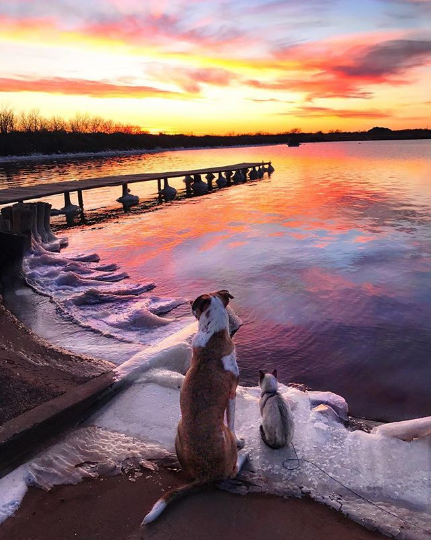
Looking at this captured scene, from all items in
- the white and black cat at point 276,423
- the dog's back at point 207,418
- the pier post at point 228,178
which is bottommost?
the white and black cat at point 276,423

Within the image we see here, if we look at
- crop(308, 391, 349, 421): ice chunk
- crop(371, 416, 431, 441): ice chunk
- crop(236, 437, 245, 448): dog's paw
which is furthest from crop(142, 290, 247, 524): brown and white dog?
crop(308, 391, 349, 421): ice chunk

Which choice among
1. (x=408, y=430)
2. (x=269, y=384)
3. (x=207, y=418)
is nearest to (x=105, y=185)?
(x=269, y=384)

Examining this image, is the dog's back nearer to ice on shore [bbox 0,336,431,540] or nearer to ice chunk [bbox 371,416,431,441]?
ice on shore [bbox 0,336,431,540]

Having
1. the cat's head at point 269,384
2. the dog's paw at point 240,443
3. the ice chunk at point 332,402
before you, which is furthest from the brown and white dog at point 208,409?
the ice chunk at point 332,402

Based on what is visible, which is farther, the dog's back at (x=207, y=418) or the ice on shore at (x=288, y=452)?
the ice on shore at (x=288, y=452)

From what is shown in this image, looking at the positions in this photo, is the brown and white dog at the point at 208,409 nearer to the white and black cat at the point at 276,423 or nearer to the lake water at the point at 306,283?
the white and black cat at the point at 276,423

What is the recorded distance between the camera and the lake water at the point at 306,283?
8.01m

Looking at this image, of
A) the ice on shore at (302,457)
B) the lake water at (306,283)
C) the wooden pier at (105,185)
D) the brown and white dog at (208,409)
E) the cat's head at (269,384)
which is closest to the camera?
the brown and white dog at (208,409)

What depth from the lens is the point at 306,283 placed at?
13.6 m

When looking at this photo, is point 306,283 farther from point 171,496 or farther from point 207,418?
point 171,496

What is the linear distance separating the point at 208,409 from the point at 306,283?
34.2ft

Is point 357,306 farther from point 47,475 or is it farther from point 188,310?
point 47,475

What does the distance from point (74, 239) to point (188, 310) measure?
11.6 metres

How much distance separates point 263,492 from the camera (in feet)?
12.9
